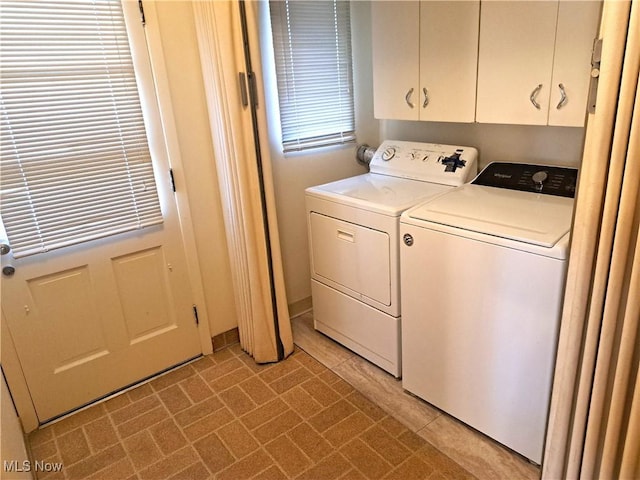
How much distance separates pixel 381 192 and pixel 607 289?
136 cm

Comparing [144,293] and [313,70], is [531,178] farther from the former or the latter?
[144,293]

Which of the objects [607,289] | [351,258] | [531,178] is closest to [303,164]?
[351,258]

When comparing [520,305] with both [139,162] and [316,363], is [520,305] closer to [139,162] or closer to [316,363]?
[316,363]

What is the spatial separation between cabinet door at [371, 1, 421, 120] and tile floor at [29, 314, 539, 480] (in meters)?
1.44

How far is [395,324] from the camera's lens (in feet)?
7.47

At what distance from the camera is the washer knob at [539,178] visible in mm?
2172

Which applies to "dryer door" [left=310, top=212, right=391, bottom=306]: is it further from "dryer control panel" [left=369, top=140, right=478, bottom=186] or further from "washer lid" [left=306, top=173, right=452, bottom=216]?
"dryer control panel" [left=369, top=140, right=478, bottom=186]

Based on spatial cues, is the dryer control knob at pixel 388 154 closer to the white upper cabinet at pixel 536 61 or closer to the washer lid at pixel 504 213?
the washer lid at pixel 504 213

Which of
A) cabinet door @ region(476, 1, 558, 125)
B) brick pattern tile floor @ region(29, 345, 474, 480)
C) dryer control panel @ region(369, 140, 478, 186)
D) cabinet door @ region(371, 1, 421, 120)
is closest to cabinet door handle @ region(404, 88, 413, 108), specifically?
cabinet door @ region(371, 1, 421, 120)

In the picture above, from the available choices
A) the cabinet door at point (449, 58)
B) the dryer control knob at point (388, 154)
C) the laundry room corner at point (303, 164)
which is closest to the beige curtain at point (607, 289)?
the cabinet door at point (449, 58)

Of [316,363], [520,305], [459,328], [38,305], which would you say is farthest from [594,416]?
[38,305]

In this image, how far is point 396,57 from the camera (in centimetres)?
244

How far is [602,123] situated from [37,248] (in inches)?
85.1

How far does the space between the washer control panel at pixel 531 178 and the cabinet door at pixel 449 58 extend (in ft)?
1.09
